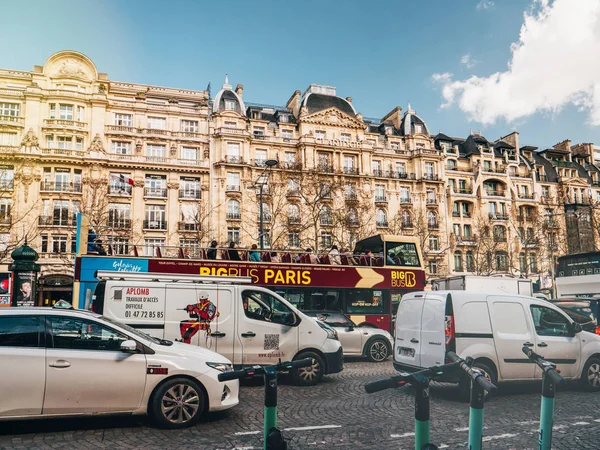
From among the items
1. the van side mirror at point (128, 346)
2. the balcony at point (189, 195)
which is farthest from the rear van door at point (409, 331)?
the balcony at point (189, 195)

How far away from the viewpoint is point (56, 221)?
3925 cm

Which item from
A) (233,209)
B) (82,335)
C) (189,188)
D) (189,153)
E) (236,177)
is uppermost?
(189,153)

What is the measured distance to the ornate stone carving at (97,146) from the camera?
41156 millimetres

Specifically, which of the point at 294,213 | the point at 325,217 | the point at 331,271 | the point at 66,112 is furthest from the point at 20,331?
the point at 66,112

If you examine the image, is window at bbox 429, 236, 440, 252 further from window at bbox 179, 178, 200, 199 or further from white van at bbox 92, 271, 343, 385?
white van at bbox 92, 271, 343, 385

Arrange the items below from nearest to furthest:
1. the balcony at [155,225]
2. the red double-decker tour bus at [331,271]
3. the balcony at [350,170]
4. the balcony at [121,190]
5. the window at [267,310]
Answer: the window at [267,310] < the red double-decker tour bus at [331,271] < the balcony at [121,190] < the balcony at [155,225] < the balcony at [350,170]

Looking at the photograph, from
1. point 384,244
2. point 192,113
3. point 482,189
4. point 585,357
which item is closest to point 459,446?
point 585,357

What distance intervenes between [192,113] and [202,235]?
13.0 metres

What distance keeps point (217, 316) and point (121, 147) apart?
3716 cm

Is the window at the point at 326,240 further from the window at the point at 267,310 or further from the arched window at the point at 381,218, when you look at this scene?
the window at the point at 267,310

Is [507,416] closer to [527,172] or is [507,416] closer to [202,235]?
[202,235]

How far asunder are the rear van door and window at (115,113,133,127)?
39.6 meters

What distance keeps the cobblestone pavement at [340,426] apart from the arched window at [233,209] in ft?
118

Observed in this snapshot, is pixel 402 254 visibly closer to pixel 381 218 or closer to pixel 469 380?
pixel 469 380
